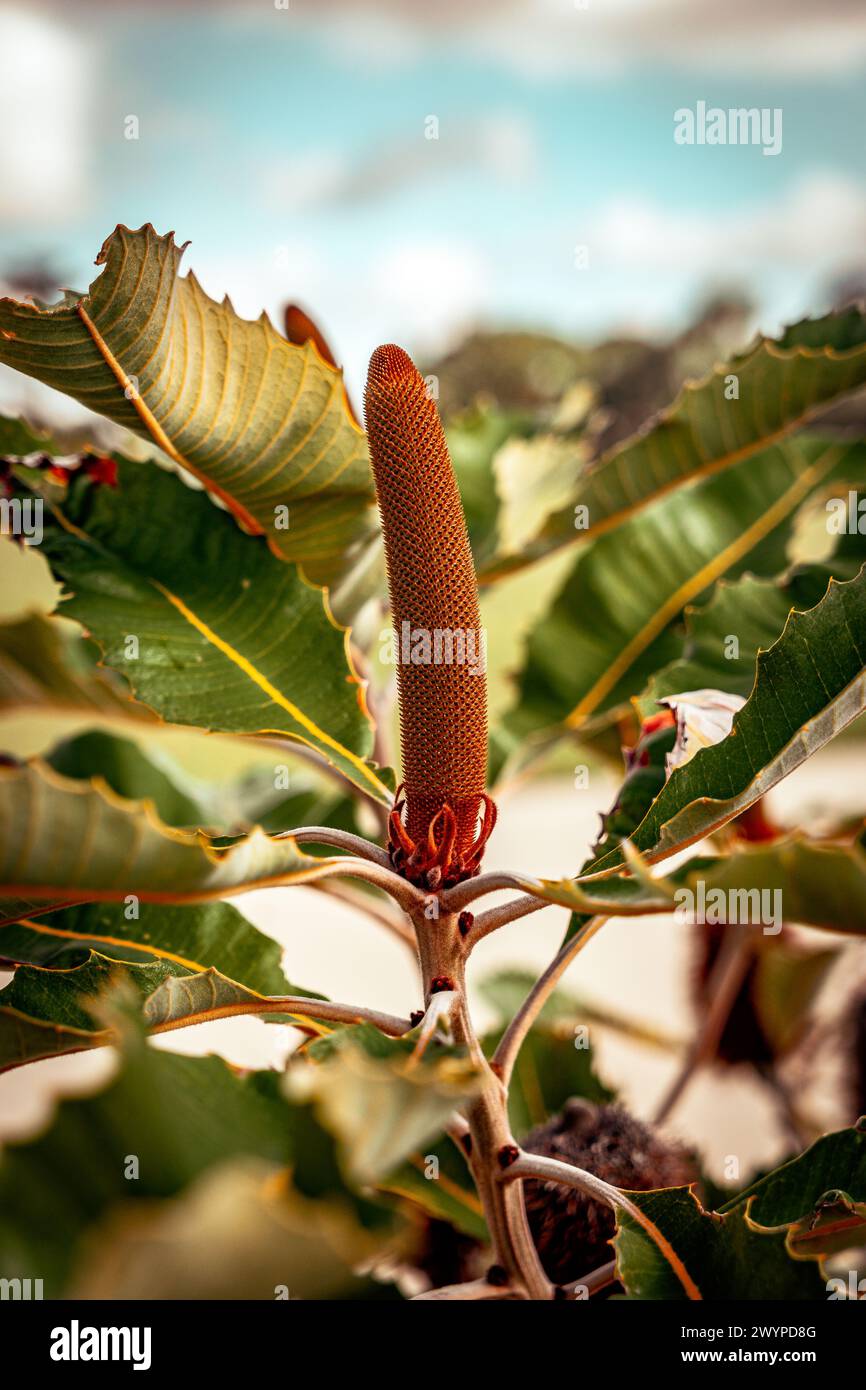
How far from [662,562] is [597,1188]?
1.27ft

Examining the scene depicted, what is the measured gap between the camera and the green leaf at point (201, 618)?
501 mm

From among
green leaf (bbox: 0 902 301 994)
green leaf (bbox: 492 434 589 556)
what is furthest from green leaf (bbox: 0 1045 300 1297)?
green leaf (bbox: 492 434 589 556)

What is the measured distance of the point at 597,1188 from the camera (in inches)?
16.2

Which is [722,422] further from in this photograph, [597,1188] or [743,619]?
A: [597,1188]

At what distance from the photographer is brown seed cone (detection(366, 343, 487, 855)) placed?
40 cm

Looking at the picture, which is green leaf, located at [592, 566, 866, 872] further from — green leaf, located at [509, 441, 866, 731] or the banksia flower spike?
green leaf, located at [509, 441, 866, 731]

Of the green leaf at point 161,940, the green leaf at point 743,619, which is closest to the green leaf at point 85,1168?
the green leaf at point 161,940

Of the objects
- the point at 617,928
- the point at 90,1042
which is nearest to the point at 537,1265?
the point at 90,1042

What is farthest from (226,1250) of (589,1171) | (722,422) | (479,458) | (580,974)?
(580,974)

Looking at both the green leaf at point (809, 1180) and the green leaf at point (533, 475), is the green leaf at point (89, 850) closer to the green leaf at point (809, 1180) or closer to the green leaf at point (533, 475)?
the green leaf at point (809, 1180)

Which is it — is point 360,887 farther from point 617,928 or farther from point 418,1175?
point 617,928

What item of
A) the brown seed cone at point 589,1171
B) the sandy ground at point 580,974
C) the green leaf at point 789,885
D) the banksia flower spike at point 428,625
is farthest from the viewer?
the sandy ground at point 580,974

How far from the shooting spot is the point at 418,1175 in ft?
1.82
